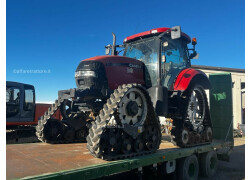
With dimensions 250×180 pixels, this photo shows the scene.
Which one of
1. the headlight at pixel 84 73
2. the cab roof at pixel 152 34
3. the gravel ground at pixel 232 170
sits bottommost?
the gravel ground at pixel 232 170

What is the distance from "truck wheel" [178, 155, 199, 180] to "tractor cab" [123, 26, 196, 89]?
194 centimetres

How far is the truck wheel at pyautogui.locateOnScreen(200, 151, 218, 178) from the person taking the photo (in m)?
6.53

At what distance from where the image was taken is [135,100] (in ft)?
15.5

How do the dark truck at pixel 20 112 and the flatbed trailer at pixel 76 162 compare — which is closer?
the flatbed trailer at pixel 76 162

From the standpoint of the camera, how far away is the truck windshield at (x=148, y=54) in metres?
6.06

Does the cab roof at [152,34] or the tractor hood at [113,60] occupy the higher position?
the cab roof at [152,34]

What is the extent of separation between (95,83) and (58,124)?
1.74 metres

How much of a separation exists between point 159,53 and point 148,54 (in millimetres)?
416

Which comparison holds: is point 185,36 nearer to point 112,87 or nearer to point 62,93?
point 112,87

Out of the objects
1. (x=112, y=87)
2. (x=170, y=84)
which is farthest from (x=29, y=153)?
(x=170, y=84)

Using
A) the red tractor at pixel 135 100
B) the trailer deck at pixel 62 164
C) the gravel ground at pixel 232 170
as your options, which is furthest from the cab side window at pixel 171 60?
the gravel ground at pixel 232 170

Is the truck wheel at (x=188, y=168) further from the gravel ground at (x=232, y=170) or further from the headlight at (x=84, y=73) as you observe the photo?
the headlight at (x=84, y=73)

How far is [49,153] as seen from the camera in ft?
14.8

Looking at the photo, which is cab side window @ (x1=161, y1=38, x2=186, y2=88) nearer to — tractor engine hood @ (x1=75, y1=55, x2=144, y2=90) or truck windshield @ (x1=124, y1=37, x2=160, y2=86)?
truck windshield @ (x1=124, y1=37, x2=160, y2=86)
